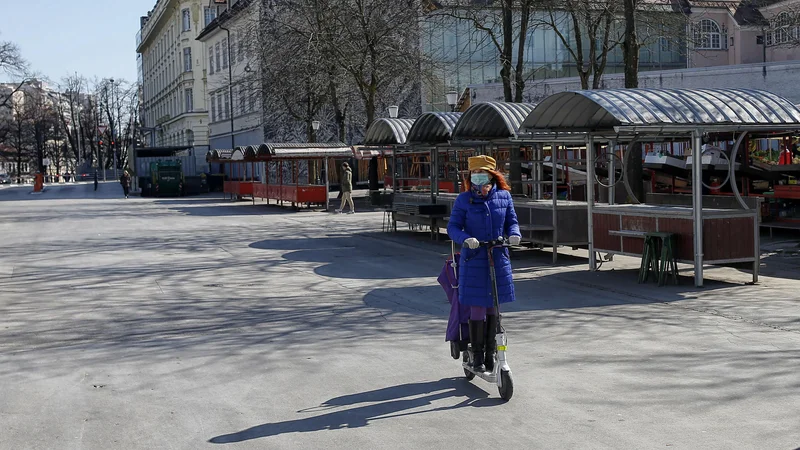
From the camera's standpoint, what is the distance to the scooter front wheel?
7059 millimetres

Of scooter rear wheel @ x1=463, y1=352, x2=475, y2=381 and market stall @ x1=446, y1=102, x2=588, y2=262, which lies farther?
market stall @ x1=446, y1=102, x2=588, y2=262

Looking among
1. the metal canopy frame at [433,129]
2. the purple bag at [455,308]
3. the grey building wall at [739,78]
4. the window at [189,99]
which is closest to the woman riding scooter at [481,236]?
the purple bag at [455,308]

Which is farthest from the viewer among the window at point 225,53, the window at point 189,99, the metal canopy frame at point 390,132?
the window at point 189,99

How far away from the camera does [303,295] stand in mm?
13406

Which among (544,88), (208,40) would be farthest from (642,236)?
(208,40)

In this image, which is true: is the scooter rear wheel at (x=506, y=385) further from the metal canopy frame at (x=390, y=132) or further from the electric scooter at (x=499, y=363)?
the metal canopy frame at (x=390, y=132)

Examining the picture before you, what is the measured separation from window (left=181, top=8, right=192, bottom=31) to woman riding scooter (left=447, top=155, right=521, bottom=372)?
80.4 meters

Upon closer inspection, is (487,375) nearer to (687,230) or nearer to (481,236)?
(481,236)

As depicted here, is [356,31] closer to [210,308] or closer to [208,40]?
[210,308]

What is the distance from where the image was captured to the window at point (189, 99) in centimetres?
8412

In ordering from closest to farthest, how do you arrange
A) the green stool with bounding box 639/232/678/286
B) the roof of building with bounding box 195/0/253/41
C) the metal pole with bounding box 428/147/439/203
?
the green stool with bounding box 639/232/678/286, the metal pole with bounding box 428/147/439/203, the roof of building with bounding box 195/0/253/41

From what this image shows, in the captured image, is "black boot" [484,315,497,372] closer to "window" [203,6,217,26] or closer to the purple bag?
the purple bag

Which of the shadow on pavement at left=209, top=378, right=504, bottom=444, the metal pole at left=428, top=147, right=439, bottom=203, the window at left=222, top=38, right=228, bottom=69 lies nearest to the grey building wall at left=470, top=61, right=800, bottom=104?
the metal pole at left=428, top=147, right=439, bottom=203

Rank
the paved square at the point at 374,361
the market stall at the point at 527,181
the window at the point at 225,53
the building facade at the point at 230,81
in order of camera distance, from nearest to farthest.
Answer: the paved square at the point at 374,361, the market stall at the point at 527,181, the building facade at the point at 230,81, the window at the point at 225,53
